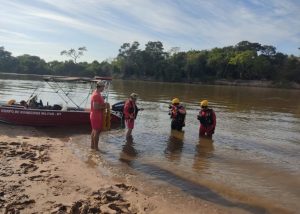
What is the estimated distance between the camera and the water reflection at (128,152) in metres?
11.0

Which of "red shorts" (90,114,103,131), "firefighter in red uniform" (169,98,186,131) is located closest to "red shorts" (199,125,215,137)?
"firefighter in red uniform" (169,98,186,131)

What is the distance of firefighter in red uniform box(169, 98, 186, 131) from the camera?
1556cm

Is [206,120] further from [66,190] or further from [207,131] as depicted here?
[66,190]

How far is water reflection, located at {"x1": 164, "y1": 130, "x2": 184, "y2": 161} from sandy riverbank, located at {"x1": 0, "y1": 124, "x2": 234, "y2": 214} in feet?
9.51

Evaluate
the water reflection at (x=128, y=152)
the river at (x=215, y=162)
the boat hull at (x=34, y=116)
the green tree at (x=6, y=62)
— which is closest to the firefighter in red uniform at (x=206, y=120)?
the river at (x=215, y=162)

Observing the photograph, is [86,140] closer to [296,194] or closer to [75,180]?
[75,180]

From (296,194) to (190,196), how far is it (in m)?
2.51

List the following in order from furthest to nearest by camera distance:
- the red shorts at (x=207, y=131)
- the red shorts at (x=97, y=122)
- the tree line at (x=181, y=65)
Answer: the tree line at (x=181, y=65) → the red shorts at (x=207, y=131) → the red shorts at (x=97, y=122)

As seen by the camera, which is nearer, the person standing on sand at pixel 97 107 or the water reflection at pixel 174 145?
the person standing on sand at pixel 97 107

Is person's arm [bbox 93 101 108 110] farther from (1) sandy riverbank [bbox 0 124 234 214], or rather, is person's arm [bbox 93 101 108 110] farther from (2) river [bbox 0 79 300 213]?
(1) sandy riverbank [bbox 0 124 234 214]

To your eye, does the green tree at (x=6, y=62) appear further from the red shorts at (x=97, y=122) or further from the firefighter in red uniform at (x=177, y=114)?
the red shorts at (x=97, y=122)

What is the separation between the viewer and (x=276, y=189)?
352 inches

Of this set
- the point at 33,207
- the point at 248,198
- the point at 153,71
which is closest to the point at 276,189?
the point at 248,198

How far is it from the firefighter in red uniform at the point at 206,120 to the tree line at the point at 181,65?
90.7 meters
